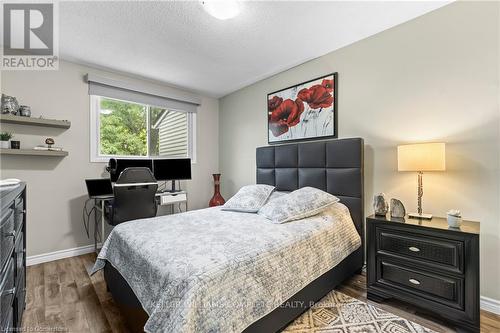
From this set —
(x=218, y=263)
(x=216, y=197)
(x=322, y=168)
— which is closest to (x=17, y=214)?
(x=218, y=263)

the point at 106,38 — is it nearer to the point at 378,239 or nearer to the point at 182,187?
the point at 182,187

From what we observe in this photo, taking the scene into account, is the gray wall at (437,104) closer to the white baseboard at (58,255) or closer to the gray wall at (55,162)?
the gray wall at (55,162)

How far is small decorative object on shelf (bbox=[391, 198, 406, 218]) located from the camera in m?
1.94

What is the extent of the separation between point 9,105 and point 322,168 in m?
3.45

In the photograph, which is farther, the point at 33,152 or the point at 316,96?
the point at 316,96

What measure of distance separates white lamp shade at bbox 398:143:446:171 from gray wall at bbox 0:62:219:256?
358 cm

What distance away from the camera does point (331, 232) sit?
1979 millimetres

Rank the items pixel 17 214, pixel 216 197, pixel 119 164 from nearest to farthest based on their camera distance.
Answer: pixel 17 214, pixel 119 164, pixel 216 197

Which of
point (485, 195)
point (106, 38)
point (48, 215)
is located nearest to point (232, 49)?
point (106, 38)

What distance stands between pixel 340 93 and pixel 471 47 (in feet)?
3.60

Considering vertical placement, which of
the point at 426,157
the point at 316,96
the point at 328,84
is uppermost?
the point at 328,84

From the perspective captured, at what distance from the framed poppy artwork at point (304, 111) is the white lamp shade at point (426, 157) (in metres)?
0.95

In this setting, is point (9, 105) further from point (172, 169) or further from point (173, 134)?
point (173, 134)

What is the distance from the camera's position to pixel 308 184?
2744mm
